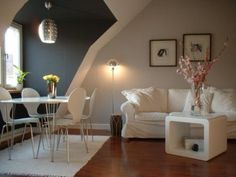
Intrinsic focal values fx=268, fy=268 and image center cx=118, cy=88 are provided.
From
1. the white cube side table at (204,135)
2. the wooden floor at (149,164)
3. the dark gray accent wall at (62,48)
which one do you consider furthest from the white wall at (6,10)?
the white cube side table at (204,135)

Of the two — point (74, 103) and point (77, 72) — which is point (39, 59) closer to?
point (77, 72)

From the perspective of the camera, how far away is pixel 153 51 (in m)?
5.34

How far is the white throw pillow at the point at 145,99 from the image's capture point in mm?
4727

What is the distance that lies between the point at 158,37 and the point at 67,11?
1884 millimetres

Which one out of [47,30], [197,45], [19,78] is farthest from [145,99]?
[19,78]

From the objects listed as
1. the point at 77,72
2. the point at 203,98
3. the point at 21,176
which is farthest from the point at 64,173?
the point at 77,72

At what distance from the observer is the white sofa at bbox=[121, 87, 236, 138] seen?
14.4 ft

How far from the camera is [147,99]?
15.9 ft

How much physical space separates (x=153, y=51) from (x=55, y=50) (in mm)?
1904

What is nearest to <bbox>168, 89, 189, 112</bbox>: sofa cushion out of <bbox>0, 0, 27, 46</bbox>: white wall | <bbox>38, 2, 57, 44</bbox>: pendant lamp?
<bbox>38, 2, 57, 44</bbox>: pendant lamp

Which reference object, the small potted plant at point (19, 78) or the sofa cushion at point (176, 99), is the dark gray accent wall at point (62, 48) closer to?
the small potted plant at point (19, 78)

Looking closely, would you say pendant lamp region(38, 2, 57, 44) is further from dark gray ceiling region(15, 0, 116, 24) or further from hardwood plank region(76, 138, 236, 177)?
hardwood plank region(76, 138, 236, 177)

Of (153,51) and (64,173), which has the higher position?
(153,51)

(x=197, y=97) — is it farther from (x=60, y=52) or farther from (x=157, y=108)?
(x=60, y=52)
